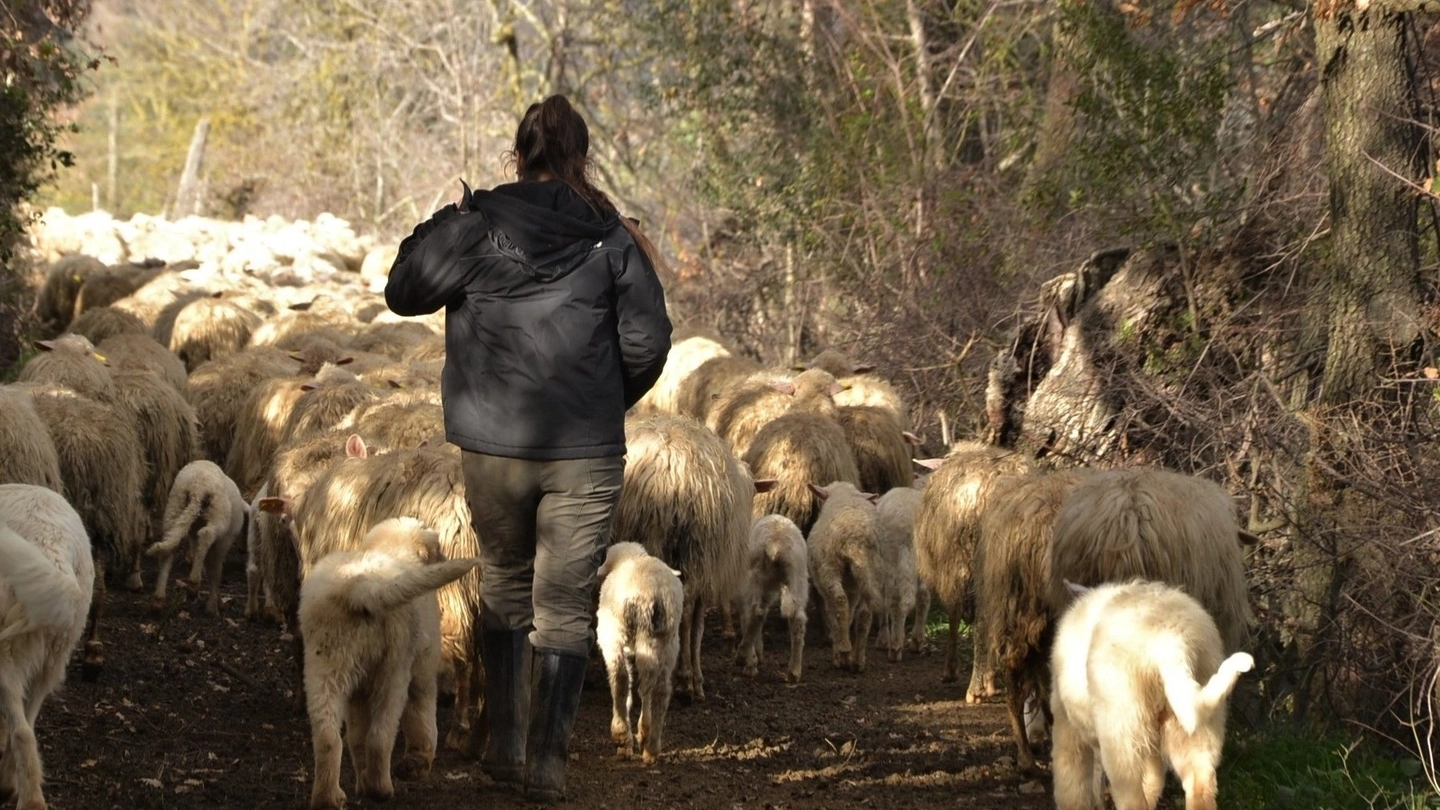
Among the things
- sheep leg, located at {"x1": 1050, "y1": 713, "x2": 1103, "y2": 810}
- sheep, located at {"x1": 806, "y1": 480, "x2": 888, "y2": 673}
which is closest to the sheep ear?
sheep, located at {"x1": 806, "y1": 480, "x2": 888, "y2": 673}

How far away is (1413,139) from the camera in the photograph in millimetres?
7492

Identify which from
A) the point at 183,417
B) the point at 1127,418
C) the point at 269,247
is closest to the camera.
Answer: the point at 1127,418

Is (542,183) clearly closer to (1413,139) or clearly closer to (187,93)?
(1413,139)

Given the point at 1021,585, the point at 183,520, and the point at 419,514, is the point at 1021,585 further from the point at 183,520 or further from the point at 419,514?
the point at 183,520

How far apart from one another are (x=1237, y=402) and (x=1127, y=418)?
23.6 inches

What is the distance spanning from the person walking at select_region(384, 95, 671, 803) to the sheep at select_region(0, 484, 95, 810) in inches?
54.3

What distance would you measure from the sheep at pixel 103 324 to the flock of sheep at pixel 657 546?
266 cm

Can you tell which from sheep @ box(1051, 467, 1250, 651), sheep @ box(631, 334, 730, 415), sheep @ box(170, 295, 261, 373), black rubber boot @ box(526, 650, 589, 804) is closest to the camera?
black rubber boot @ box(526, 650, 589, 804)

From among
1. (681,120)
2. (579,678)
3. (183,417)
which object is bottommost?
(579,678)

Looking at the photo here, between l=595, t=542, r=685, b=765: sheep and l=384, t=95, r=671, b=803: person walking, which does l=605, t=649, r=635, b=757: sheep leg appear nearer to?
l=595, t=542, r=685, b=765: sheep

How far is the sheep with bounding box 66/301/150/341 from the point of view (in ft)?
52.6

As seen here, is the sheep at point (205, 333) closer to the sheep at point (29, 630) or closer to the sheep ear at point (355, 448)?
the sheep ear at point (355, 448)

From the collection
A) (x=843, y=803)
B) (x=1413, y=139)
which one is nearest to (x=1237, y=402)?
(x=1413, y=139)

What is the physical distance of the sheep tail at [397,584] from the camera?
210 inches
